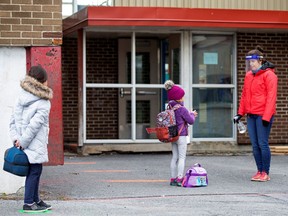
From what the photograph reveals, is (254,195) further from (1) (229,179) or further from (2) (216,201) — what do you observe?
(1) (229,179)

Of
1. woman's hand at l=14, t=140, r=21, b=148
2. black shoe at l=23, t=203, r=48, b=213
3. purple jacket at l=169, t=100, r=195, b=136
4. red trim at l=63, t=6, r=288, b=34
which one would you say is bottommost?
black shoe at l=23, t=203, r=48, b=213

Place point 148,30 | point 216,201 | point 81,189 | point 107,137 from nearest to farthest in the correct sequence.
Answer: point 216,201, point 81,189, point 148,30, point 107,137

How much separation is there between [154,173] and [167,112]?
1.95 meters

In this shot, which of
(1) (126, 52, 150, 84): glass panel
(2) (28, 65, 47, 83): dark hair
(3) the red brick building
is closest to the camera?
(2) (28, 65, 47, 83): dark hair

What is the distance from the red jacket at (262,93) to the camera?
1020 cm

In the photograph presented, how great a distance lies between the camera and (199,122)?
1492 cm

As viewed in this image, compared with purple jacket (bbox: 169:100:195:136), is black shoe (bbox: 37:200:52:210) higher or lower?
lower

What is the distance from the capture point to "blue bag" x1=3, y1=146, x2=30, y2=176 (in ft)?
25.3

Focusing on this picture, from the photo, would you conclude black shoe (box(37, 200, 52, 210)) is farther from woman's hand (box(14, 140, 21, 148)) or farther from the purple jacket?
the purple jacket

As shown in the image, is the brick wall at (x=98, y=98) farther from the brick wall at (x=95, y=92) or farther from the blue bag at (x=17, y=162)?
the blue bag at (x=17, y=162)

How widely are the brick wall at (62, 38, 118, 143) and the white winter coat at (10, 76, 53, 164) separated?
7842mm

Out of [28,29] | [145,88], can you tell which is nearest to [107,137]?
[145,88]

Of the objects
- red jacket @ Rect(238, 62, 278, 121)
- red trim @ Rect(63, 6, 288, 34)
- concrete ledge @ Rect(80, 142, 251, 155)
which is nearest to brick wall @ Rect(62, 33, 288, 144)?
concrete ledge @ Rect(80, 142, 251, 155)

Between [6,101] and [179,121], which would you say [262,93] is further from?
[6,101]
